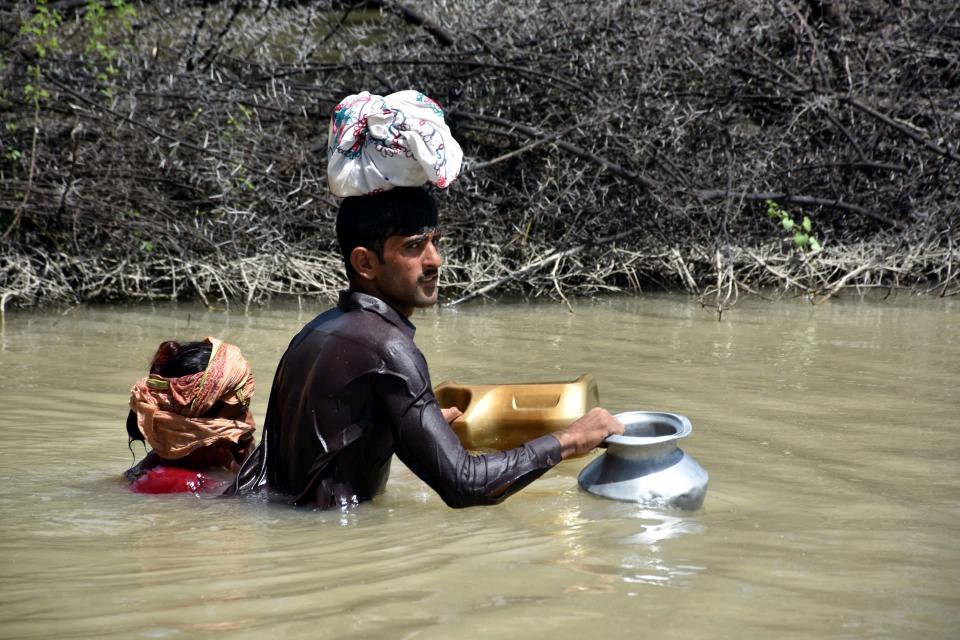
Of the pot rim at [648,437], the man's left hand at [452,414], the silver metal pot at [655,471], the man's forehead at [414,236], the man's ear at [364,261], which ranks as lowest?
the silver metal pot at [655,471]

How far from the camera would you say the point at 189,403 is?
12.8 ft

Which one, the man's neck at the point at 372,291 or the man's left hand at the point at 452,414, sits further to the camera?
the man's left hand at the point at 452,414

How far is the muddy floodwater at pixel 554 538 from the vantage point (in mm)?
2693

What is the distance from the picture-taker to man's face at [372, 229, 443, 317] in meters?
3.43

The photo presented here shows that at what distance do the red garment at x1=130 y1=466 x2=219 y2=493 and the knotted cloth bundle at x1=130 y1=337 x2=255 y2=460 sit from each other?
0.18 ft

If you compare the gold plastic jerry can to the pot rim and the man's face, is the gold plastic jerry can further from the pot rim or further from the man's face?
the man's face

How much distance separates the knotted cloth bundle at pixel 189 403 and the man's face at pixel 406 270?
2.28 feet

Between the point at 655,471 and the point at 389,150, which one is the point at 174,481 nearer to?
the point at 389,150

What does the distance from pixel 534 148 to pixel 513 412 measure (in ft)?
18.8

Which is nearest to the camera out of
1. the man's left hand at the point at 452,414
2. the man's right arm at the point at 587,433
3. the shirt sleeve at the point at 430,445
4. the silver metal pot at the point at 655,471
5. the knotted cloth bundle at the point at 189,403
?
the shirt sleeve at the point at 430,445

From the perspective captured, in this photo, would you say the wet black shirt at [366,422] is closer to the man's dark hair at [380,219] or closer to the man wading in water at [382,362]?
the man wading in water at [382,362]

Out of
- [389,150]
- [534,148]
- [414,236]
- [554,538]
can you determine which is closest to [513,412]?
[554,538]

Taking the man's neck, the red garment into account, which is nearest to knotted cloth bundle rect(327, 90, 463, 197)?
the man's neck

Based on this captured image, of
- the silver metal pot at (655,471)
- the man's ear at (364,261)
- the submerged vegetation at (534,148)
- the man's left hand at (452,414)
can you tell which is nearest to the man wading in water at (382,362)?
the man's ear at (364,261)
